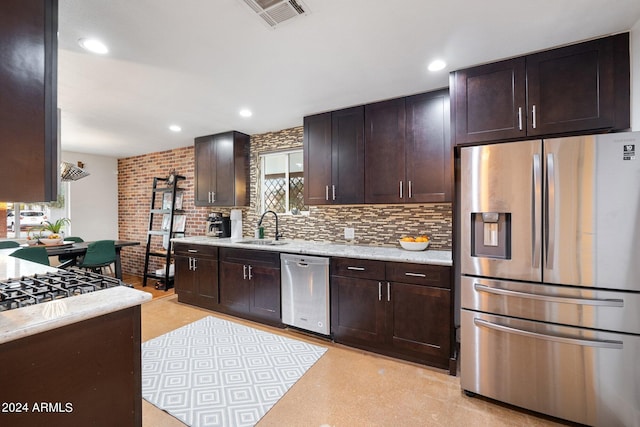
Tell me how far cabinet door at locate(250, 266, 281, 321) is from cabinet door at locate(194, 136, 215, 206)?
1647 millimetres

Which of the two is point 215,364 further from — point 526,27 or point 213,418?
point 526,27

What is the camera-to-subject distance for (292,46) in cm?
190

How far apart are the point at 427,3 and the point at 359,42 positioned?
478 millimetres

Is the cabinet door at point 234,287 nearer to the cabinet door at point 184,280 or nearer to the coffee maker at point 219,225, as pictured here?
the cabinet door at point 184,280

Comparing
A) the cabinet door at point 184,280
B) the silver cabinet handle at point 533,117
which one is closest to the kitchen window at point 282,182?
the cabinet door at point 184,280

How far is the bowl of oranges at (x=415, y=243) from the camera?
2652mm

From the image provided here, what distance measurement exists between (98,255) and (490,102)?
16.4 feet

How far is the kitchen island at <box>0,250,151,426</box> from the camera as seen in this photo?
2.81 ft

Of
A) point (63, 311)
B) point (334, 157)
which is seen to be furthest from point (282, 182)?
point (63, 311)

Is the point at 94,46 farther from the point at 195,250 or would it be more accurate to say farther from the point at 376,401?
the point at 376,401

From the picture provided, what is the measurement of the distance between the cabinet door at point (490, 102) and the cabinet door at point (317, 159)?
137cm

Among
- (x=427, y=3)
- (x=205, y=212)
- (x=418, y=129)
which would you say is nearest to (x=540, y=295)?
(x=418, y=129)

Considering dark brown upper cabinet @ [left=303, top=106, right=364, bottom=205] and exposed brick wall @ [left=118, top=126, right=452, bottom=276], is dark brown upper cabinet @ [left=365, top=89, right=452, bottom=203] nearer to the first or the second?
dark brown upper cabinet @ [left=303, top=106, right=364, bottom=205]

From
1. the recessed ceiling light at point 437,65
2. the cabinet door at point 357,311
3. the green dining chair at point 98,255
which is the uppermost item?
the recessed ceiling light at point 437,65
